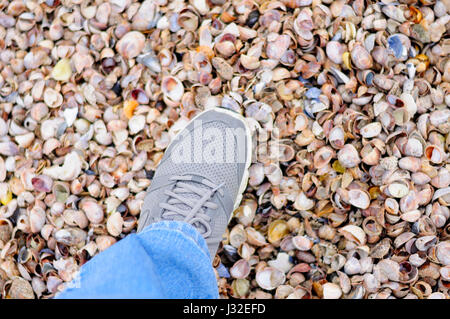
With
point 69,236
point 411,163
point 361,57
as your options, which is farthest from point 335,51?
point 69,236

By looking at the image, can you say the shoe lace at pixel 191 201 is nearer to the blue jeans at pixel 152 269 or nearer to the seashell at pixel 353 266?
the blue jeans at pixel 152 269

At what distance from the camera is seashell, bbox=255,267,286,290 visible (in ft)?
3.52

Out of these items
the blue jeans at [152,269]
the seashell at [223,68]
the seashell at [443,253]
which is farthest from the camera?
the seashell at [223,68]

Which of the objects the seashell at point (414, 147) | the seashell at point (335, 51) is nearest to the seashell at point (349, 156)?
the seashell at point (414, 147)

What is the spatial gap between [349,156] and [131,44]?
0.64m

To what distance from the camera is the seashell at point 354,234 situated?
41.4 inches

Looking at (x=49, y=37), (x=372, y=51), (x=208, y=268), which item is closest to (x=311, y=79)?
Result: (x=372, y=51)

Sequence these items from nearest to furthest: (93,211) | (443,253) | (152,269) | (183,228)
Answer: (152,269) < (183,228) < (443,253) < (93,211)

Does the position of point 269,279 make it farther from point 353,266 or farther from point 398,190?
point 398,190

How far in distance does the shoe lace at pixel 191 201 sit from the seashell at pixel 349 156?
12.0 inches

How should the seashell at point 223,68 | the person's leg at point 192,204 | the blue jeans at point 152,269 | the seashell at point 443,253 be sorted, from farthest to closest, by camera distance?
the seashell at point 223,68 → the seashell at point 443,253 → the person's leg at point 192,204 → the blue jeans at point 152,269

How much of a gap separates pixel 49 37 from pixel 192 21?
1.36 feet

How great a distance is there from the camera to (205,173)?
1.09m

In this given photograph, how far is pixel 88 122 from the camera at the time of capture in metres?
1.18
